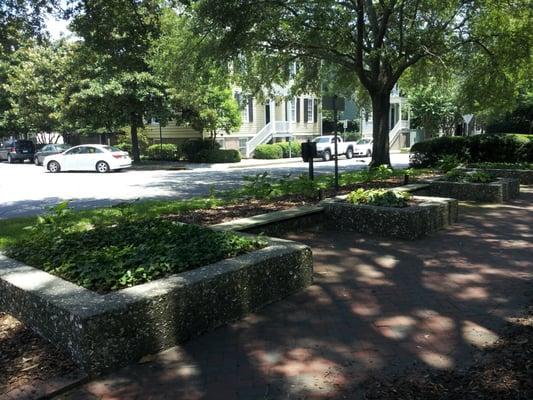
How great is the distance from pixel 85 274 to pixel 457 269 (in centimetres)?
407

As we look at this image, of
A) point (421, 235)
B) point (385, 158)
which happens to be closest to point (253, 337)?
point (421, 235)

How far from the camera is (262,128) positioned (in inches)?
1539

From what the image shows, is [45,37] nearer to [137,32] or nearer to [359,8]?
[137,32]

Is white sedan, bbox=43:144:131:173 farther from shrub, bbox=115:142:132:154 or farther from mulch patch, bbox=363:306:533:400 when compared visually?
mulch patch, bbox=363:306:533:400

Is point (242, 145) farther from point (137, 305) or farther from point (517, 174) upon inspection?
point (137, 305)

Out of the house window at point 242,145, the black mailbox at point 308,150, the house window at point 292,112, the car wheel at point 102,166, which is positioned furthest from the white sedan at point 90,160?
the house window at point 292,112

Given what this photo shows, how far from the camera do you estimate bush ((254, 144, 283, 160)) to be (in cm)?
3431

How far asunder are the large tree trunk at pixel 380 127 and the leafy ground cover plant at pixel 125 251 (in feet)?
42.0

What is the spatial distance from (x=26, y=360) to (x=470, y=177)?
32.5 ft

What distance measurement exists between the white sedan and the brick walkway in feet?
63.0

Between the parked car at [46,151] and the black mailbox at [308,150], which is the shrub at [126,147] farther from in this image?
the black mailbox at [308,150]

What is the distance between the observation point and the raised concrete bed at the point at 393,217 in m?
7.36

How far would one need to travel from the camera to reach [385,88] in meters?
17.4

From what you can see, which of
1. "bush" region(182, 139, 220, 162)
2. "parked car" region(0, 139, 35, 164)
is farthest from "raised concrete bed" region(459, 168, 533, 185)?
"parked car" region(0, 139, 35, 164)
